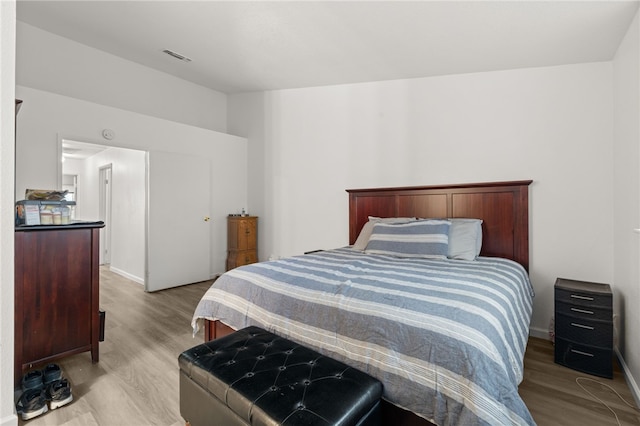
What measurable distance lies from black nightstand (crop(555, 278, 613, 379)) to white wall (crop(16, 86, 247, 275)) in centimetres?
430

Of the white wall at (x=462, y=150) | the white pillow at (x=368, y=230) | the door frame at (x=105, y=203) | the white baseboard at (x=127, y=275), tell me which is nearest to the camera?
the white wall at (x=462, y=150)

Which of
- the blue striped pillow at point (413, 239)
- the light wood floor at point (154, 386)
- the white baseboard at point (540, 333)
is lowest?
the light wood floor at point (154, 386)

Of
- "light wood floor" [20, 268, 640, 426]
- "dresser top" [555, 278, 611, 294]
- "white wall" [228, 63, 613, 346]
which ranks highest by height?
"white wall" [228, 63, 613, 346]

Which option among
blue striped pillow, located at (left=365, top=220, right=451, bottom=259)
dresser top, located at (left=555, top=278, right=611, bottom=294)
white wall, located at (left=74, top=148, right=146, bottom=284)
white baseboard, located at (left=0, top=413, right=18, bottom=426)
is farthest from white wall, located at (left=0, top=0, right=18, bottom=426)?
white wall, located at (left=74, top=148, right=146, bottom=284)

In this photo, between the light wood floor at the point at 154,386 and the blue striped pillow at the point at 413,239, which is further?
the blue striped pillow at the point at 413,239

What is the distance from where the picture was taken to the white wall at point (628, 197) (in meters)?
→ 1.89

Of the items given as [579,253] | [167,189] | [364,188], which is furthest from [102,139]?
[579,253]

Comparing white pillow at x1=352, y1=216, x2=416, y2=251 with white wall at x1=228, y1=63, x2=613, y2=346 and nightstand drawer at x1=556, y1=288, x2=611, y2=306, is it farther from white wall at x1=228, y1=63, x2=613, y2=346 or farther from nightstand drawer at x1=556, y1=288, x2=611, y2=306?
nightstand drawer at x1=556, y1=288, x2=611, y2=306

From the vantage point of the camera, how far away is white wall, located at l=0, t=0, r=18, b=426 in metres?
1.04

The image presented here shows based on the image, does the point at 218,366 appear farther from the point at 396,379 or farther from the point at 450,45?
the point at 450,45

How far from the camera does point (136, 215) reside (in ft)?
14.5

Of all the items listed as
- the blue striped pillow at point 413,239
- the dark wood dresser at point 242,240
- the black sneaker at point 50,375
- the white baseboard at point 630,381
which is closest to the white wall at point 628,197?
the white baseboard at point 630,381

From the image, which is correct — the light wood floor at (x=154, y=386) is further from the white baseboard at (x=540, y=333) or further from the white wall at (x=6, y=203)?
the white wall at (x=6, y=203)

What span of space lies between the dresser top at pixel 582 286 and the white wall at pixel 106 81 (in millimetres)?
5078
